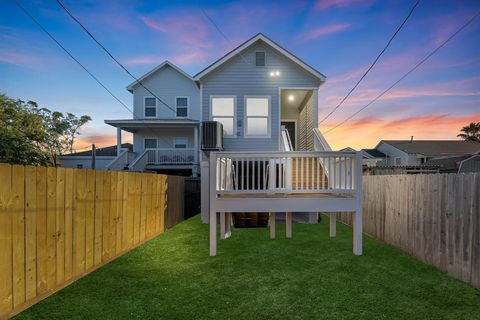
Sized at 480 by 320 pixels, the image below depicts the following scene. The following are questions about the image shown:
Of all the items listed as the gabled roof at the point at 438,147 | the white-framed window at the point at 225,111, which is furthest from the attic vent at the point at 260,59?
the gabled roof at the point at 438,147

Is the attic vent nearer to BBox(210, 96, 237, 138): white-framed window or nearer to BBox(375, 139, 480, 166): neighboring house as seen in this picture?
BBox(210, 96, 237, 138): white-framed window

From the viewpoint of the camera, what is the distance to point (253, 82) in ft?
34.8

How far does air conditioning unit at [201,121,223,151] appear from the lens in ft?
32.2

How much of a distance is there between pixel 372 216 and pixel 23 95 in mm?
21333

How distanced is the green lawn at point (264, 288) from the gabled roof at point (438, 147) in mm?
32780

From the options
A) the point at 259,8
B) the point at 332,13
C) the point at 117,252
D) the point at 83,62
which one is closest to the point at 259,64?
the point at 259,8

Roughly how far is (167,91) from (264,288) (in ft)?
53.0

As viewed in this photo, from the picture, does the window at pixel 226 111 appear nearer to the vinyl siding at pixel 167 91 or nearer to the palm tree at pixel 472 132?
the vinyl siding at pixel 167 91

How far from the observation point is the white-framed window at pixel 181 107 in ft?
57.4

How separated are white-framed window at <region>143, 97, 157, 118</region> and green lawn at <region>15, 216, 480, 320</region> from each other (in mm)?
13348

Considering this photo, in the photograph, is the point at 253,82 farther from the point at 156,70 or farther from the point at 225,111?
the point at 156,70

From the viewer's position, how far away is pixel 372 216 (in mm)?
6770

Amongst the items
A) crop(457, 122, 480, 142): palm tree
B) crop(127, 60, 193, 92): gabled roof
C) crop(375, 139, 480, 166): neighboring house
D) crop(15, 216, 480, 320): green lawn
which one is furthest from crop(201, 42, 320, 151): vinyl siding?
crop(457, 122, 480, 142): palm tree

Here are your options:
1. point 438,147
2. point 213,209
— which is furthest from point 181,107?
point 438,147
